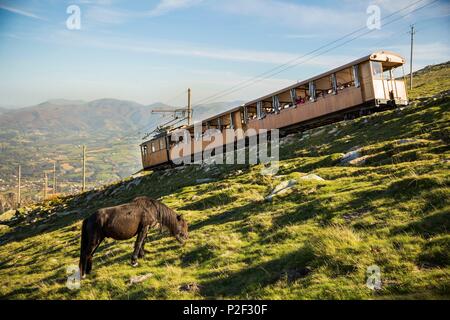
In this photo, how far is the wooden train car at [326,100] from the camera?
25250 mm

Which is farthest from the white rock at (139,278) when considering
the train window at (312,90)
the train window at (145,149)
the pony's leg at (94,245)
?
the train window at (145,149)

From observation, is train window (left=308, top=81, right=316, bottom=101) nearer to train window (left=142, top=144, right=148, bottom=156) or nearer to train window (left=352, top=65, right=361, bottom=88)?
train window (left=352, top=65, right=361, bottom=88)

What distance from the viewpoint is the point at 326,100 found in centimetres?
2755

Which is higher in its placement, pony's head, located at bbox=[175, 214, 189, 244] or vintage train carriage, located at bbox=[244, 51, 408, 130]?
vintage train carriage, located at bbox=[244, 51, 408, 130]

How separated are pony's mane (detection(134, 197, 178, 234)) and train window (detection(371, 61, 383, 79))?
18.8 meters

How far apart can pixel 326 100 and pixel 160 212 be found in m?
19.3

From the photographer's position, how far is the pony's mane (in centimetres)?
1191

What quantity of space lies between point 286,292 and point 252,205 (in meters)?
8.20

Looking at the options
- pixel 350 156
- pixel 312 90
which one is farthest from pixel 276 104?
pixel 350 156

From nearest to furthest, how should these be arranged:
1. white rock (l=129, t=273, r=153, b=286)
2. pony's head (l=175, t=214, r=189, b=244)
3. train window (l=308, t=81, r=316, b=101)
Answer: white rock (l=129, t=273, r=153, b=286), pony's head (l=175, t=214, r=189, b=244), train window (l=308, t=81, r=316, b=101)

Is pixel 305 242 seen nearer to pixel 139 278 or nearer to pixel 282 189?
pixel 139 278

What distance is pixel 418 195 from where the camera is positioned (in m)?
10.7

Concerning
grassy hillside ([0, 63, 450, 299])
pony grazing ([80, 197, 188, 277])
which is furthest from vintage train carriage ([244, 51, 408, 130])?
pony grazing ([80, 197, 188, 277])

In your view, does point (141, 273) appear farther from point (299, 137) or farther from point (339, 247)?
point (299, 137)
